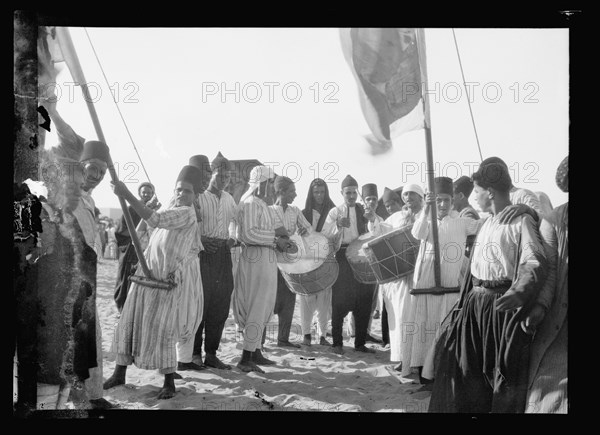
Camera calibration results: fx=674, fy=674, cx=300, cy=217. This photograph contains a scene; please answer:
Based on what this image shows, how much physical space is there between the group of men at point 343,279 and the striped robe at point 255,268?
10 millimetres

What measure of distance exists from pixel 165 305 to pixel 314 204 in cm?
126

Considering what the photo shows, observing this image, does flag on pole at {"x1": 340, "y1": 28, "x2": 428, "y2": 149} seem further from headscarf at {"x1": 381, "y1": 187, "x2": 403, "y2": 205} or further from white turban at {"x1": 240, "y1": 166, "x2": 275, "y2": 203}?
white turban at {"x1": 240, "y1": 166, "x2": 275, "y2": 203}

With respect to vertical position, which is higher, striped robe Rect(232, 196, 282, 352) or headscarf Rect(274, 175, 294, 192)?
headscarf Rect(274, 175, 294, 192)

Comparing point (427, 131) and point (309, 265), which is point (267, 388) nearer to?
point (309, 265)

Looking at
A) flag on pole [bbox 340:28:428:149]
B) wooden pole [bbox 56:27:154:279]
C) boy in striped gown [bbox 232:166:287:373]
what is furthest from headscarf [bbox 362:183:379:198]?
wooden pole [bbox 56:27:154:279]

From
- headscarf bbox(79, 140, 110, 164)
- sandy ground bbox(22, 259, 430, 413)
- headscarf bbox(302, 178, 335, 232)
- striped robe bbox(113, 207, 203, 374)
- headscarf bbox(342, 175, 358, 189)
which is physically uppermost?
headscarf bbox(79, 140, 110, 164)

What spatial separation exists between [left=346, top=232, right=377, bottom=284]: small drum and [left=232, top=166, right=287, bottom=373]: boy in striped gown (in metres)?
0.49

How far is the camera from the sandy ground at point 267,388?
183 inches

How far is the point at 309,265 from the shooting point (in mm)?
4855

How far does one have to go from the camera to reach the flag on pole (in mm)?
4578

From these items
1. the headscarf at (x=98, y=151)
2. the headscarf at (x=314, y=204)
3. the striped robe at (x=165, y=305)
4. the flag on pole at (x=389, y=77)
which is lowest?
the striped robe at (x=165, y=305)

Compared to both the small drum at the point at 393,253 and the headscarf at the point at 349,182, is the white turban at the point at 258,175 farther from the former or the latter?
the small drum at the point at 393,253

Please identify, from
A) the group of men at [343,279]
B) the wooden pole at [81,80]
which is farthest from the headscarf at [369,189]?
the wooden pole at [81,80]
